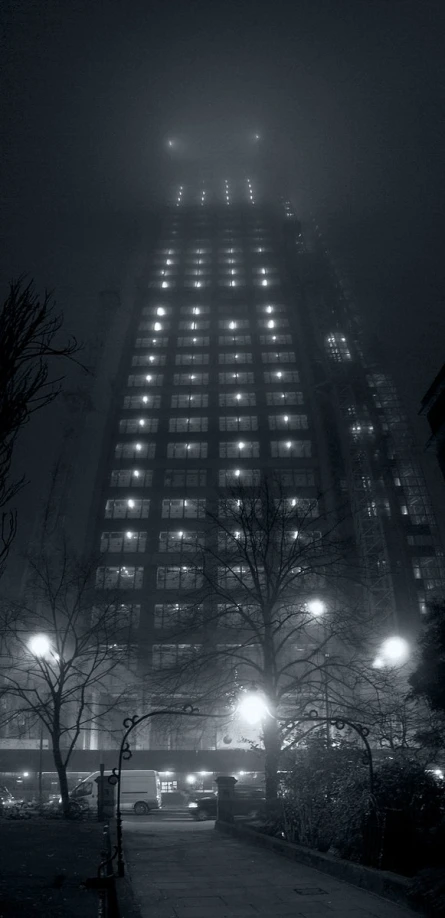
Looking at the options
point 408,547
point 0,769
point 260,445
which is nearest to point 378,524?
point 408,547

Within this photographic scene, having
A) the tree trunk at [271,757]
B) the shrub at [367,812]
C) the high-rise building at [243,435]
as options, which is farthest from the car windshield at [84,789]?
the high-rise building at [243,435]

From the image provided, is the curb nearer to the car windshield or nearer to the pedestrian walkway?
the pedestrian walkway

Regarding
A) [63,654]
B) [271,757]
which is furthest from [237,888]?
[63,654]

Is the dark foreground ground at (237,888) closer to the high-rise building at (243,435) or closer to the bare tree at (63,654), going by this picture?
the bare tree at (63,654)

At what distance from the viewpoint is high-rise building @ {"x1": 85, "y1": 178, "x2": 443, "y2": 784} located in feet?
211

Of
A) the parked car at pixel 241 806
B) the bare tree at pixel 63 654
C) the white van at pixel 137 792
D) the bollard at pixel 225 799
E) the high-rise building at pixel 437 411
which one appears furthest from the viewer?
the white van at pixel 137 792

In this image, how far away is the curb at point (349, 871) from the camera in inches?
340

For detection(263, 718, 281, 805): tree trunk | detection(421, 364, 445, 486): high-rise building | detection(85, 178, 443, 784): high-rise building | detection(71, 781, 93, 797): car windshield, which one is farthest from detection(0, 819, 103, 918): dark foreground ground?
detection(85, 178, 443, 784): high-rise building

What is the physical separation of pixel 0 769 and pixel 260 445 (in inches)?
1808

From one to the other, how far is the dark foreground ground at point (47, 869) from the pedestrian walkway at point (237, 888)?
972 millimetres

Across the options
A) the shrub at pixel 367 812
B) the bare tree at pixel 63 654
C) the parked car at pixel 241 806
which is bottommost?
the shrub at pixel 367 812

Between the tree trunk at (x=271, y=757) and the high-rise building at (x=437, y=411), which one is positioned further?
the tree trunk at (x=271, y=757)

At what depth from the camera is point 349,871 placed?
10.2 meters

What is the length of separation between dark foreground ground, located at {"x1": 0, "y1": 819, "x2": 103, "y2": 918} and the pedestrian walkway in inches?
38.2
